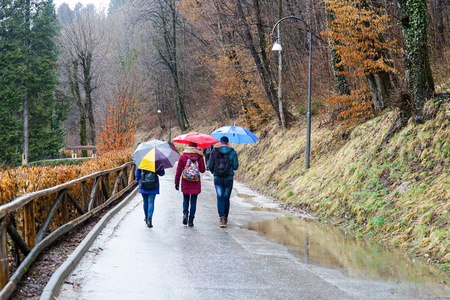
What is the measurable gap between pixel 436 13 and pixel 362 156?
727 cm

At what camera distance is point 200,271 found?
649cm

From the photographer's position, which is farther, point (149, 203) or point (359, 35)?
point (359, 35)

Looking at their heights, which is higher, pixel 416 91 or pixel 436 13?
pixel 436 13

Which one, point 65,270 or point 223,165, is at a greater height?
point 223,165

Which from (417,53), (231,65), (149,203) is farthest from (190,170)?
(231,65)

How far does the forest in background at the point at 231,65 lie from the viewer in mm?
14906

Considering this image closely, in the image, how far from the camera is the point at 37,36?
43438 millimetres

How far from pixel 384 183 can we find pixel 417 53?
358 centimetres

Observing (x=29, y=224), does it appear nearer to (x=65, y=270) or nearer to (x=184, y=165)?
(x=65, y=270)

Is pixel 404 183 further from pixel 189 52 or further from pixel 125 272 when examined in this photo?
pixel 189 52

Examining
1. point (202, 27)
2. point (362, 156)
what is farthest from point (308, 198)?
point (202, 27)

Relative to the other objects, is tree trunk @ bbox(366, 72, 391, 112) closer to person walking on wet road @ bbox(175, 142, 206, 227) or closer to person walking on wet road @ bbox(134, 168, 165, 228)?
person walking on wet road @ bbox(175, 142, 206, 227)

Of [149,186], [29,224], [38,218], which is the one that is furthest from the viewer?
[149,186]

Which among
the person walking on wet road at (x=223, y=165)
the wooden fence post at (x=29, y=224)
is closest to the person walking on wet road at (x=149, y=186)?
the person walking on wet road at (x=223, y=165)
